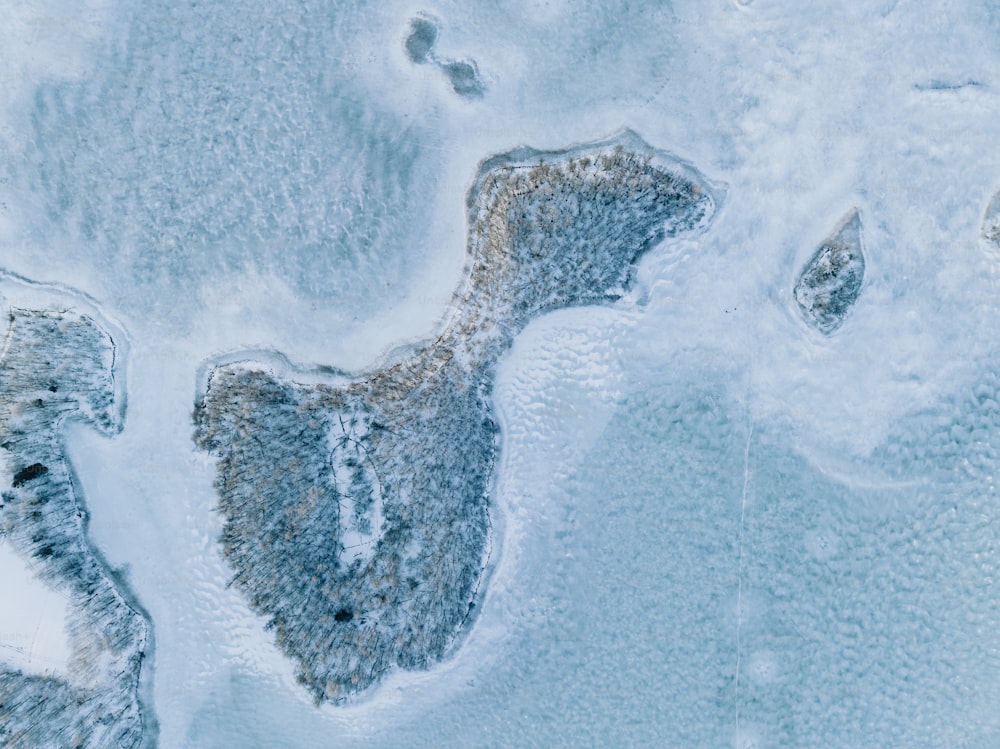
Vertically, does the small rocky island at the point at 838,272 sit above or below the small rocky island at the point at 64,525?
above

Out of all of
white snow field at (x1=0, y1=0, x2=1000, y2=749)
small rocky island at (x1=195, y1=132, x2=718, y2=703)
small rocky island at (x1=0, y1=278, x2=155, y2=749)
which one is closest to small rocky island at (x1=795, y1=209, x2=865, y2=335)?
white snow field at (x1=0, y1=0, x2=1000, y2=749)

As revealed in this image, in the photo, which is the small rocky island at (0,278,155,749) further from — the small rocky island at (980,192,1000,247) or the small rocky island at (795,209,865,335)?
the small rocky island at (980,192,1000,247)

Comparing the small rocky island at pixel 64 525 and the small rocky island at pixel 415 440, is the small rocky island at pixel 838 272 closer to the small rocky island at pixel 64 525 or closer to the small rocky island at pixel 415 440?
the small rocky island at pixel 415 440

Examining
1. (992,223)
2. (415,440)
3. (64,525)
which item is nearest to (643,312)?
(415,440)

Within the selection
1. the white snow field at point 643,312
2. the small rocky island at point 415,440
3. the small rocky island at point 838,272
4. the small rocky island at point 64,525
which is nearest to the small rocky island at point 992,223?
the white snow field at point 643,312

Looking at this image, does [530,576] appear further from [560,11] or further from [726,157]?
[560,11]

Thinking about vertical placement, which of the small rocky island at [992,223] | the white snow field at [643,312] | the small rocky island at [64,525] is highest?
the small rocky island at [992,223]
